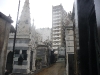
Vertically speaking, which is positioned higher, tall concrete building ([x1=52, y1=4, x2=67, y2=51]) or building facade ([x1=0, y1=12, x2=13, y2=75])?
tall concrete building ([x1=52, y1=4, x2=67, y2=51])

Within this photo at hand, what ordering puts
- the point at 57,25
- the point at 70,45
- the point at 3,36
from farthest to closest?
the point at 57,25, the point at 70,45, the point at 3,36

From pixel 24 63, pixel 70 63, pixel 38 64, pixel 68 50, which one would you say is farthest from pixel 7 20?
pixel 38 64

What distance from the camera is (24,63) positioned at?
15.3m

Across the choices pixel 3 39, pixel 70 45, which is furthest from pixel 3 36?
pixel 70 45

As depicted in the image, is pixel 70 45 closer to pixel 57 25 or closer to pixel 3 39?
pixel 3 39

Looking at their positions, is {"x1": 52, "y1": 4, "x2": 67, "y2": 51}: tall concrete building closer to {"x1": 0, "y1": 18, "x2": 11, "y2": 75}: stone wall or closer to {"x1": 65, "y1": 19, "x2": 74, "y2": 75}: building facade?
{"x1": 65, "y1": 19, "x2": 74, "y2": 75}: building facade

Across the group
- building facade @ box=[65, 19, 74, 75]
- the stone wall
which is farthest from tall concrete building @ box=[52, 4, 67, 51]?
the stone wall

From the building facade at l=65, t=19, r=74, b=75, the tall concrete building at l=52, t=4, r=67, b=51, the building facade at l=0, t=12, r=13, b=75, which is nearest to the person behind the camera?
the building facade at l=0, t=12, r=13, b=75

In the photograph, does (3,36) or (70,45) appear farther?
(70,45)

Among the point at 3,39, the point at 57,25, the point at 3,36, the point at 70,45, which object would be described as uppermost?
the point at 57,25

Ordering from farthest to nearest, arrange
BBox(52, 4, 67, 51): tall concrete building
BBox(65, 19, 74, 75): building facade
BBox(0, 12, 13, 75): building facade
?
BBox(52, 4, 67, 51): tall concrete building < BBox(65, 19, 74, 75): building facade < BBox(0, 12, 13, 75): building facade

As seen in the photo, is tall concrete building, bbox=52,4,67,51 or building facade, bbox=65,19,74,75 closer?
building facade, bbox=65,19,74,75

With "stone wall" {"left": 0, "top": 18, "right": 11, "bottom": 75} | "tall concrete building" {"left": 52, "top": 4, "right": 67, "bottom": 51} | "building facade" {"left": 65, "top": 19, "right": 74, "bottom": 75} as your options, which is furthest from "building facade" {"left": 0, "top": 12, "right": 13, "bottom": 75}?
"tall concrete building" {"left": 52, "top": 4, "right": 67, "bottom": 51}

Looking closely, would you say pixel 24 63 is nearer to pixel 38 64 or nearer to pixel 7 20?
pixel 38 64
